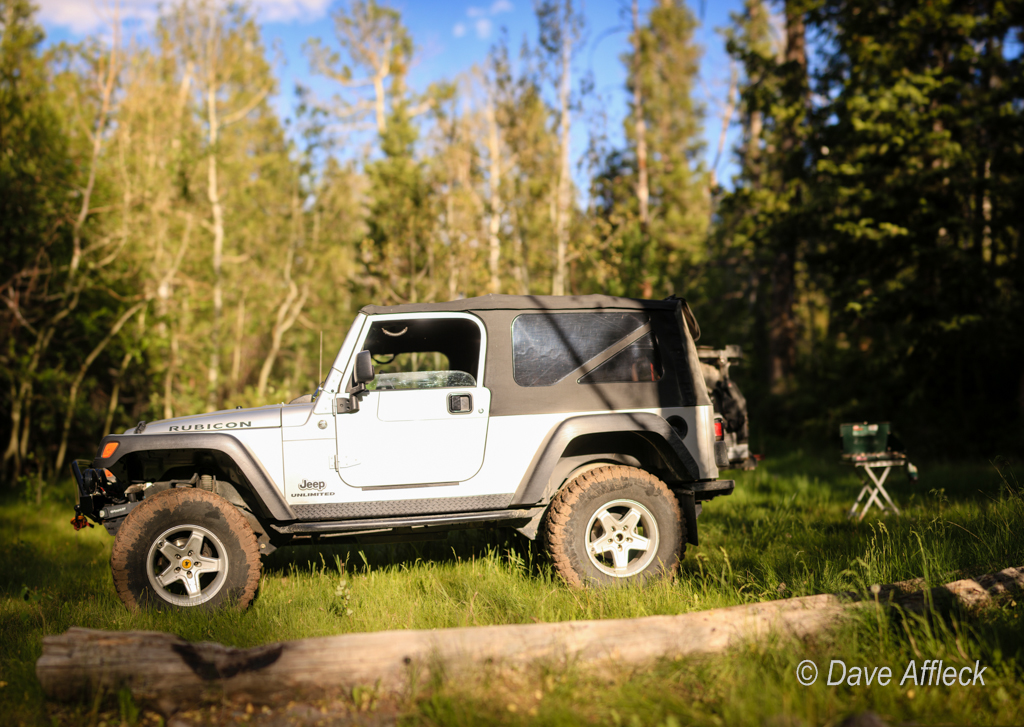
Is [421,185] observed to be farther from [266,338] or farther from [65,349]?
[266,338]

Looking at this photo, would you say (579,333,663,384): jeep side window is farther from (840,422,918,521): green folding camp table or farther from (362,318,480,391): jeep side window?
(840,422,918,521): green folding camp table

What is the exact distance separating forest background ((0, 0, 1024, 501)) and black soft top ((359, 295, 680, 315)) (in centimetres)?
88

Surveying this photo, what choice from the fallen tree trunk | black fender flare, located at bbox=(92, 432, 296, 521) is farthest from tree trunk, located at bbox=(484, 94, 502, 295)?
the fallen tree trunk

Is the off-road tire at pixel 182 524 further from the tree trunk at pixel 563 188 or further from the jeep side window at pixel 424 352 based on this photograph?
the tree trunk at pixel 563 188

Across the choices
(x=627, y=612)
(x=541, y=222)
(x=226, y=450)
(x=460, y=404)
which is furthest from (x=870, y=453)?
(x=541, y=222)

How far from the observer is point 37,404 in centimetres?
1123

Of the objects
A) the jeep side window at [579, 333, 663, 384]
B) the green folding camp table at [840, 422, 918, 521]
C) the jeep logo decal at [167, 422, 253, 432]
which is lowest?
the green folding camp table at [840, 422, 918, 521]

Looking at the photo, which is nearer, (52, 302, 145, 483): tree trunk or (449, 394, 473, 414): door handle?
(449, 394, 473, 414): door handle

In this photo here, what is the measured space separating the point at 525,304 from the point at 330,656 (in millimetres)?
2722

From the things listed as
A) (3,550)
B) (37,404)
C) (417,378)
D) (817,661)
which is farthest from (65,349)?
(817,661)

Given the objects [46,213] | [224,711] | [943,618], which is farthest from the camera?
[46,213]

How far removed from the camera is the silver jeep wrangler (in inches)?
171

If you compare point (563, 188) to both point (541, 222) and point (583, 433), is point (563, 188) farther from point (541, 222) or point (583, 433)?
point (583, 433)

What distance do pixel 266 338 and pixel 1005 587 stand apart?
27195 mm
